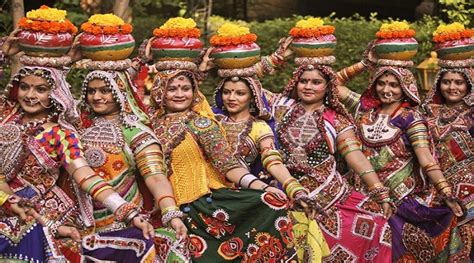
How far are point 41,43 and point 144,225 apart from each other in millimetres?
1104

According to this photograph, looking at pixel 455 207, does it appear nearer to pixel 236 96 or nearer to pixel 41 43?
pixel 236 96

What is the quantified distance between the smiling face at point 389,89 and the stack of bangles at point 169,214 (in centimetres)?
215

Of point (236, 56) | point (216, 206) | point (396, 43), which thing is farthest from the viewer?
point (396, 43)

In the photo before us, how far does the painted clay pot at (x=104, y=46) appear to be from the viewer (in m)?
6.09

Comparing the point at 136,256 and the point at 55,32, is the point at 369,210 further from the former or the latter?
the point at 55,32

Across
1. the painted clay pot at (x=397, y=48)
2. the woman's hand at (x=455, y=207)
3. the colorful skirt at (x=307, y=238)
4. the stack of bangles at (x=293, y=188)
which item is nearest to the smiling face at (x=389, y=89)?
the painted clay pot at (x=397, y=48)

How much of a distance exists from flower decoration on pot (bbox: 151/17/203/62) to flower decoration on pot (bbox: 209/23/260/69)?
0.92ft

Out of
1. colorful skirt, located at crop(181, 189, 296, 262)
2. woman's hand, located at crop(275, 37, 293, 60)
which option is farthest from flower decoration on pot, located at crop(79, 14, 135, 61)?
woman's hand, located at crop(275, 37, 293, 60)

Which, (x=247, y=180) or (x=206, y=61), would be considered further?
(x=206, y=61)

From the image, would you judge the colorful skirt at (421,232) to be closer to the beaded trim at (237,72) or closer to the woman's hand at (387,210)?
the woman's hand at (387,210)

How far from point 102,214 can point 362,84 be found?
5700mm

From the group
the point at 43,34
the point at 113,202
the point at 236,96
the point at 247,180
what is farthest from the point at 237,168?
the point at 43,34

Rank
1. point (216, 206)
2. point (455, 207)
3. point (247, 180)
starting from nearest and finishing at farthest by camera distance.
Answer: point (216, 206), point (247, 180), point (455, 207)

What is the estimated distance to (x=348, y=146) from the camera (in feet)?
23.3
